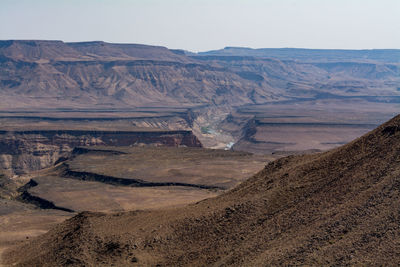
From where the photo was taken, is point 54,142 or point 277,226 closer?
point 277,226

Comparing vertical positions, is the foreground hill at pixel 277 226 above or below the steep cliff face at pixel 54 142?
above

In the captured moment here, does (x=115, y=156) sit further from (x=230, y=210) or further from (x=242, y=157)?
(x=230, y=210)

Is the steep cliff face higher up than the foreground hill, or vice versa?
the foreground hill

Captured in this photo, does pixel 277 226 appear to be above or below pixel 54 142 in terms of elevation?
above

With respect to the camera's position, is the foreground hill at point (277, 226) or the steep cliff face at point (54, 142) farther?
the steep cliff face at point (54, 142)

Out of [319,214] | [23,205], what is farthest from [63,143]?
[319,214]
